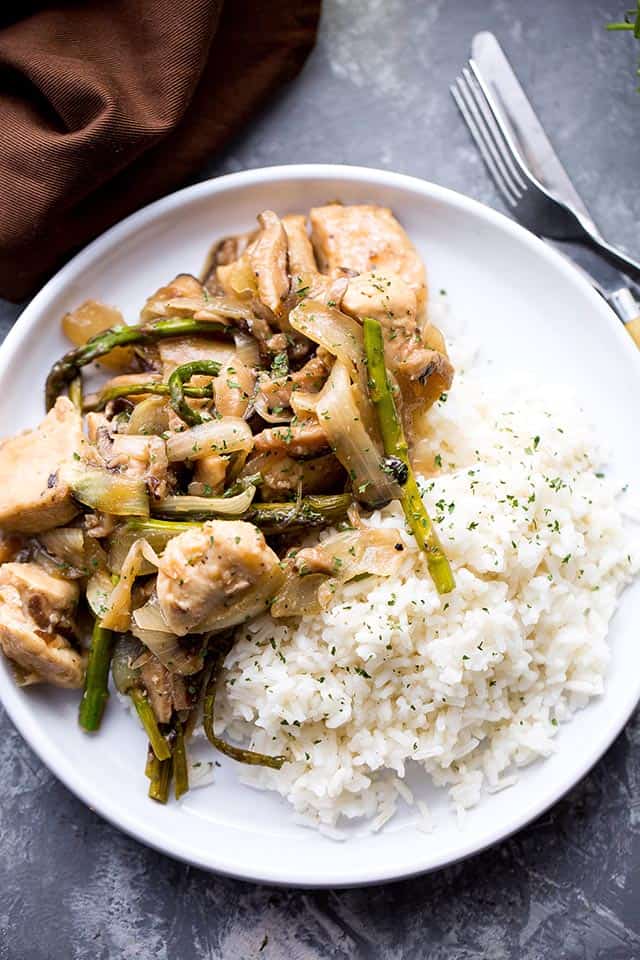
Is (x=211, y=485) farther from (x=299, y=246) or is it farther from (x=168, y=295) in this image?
(x=299, y=246)

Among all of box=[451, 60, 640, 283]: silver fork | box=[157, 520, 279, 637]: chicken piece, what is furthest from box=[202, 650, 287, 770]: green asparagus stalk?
box=[451, 60, 640, 283]: silver fork

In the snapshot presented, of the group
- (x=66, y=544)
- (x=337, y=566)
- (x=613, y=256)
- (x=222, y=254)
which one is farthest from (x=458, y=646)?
(x=222, y=254)

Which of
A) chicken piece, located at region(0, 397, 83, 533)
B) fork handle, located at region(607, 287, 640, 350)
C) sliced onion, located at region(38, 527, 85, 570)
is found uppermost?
fork handle, located at region(607, 287, 640, 350)

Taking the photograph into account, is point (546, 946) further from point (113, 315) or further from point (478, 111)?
point (478, 111)

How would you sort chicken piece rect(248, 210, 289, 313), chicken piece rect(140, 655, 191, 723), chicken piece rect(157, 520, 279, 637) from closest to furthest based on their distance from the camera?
chicken piece rect(157, 520, 279, 637) → chicken piece rect(140, 655, 191, 723) → chicken piece rect(248, 210, 289, 313)

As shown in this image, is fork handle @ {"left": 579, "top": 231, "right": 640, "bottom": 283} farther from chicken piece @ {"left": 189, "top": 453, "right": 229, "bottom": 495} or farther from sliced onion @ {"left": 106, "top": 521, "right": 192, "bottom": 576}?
sliced onion @ {"left": 106, "top": 521, "right": 192, "bottom": 576}

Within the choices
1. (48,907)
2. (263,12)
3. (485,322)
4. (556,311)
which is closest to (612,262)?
(556,311)

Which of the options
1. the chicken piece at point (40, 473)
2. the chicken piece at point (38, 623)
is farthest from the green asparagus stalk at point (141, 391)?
the chicken piece at point (38, 623)
